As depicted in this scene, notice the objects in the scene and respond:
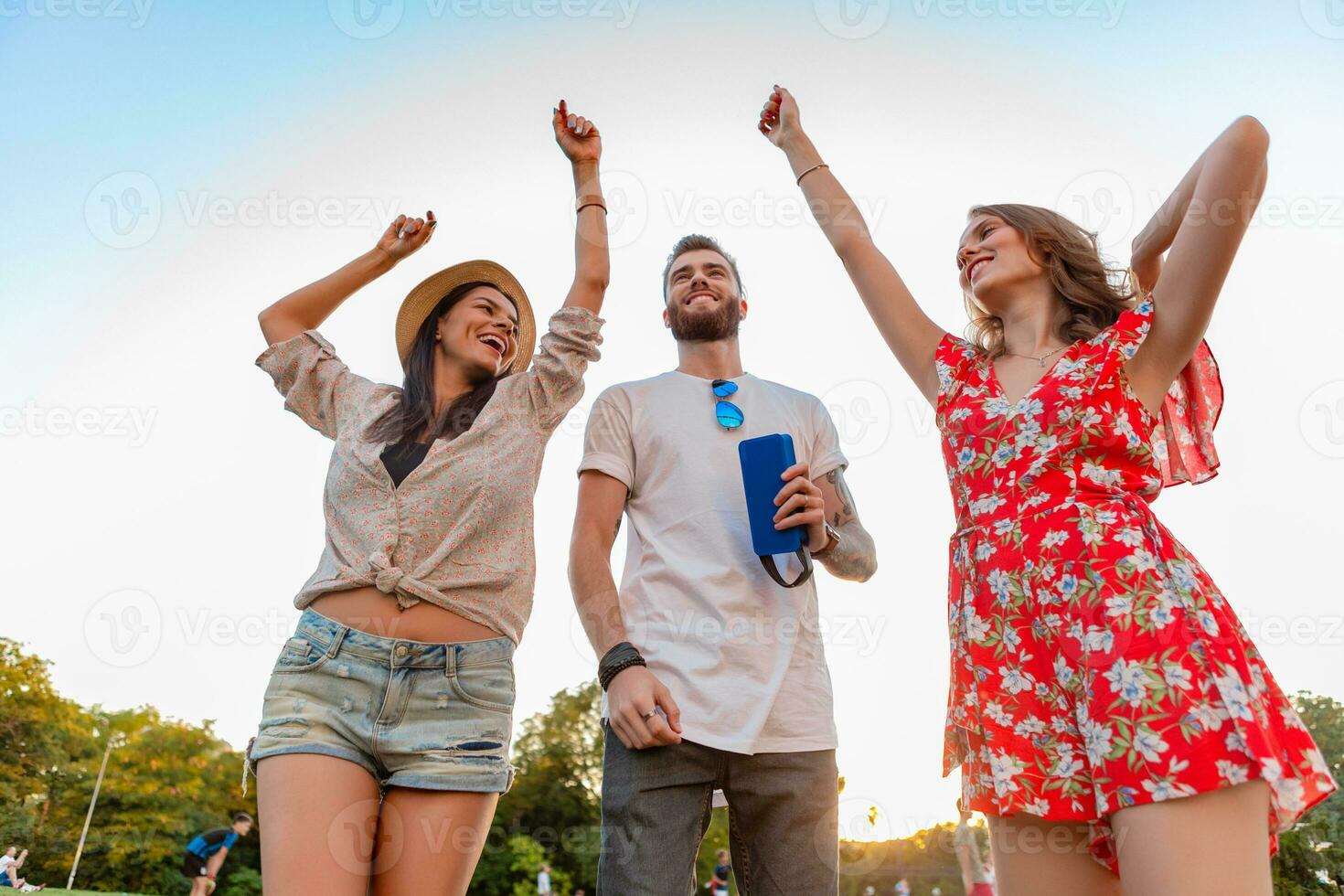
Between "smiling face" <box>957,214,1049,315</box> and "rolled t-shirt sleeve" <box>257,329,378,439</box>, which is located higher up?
"smiling face" <box>957,214,1049,315</box>

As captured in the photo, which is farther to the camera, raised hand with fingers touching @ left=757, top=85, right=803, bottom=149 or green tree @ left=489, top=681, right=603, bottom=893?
green tree @ left=489, top=681, right=603, bottom=893

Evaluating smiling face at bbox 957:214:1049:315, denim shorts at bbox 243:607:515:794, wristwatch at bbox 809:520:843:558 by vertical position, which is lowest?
denim shorts at bbox 243:607:515:794

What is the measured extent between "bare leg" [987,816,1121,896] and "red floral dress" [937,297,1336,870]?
0.05 metres

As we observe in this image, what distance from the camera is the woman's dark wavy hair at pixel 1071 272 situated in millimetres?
2678

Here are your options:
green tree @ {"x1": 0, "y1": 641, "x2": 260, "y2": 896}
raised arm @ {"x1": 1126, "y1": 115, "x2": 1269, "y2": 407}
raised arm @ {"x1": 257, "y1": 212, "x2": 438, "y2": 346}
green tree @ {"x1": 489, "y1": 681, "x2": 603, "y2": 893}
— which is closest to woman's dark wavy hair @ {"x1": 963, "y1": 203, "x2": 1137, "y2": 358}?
raised arm @ {"x1": 1126, "y1": 115, "x2": 1269, "y2": 407}

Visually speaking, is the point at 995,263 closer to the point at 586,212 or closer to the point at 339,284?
the point at 586,212

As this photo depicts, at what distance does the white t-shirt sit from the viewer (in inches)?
A: 105

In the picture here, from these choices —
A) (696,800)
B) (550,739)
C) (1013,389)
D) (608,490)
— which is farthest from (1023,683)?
(550,739)

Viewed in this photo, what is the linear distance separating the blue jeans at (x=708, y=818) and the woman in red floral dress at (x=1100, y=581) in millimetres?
466

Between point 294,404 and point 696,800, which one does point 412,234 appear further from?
point 696,800

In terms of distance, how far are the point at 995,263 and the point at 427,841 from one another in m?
2.38

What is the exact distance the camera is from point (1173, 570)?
6.81 feet

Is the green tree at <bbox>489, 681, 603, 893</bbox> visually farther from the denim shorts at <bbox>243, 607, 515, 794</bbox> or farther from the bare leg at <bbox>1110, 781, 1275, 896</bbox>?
the bare leg at <bbox>1110, 781, 1275, 896</bbox>

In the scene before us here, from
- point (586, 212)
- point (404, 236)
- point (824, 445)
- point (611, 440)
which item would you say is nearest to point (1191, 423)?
point (824, 445)
